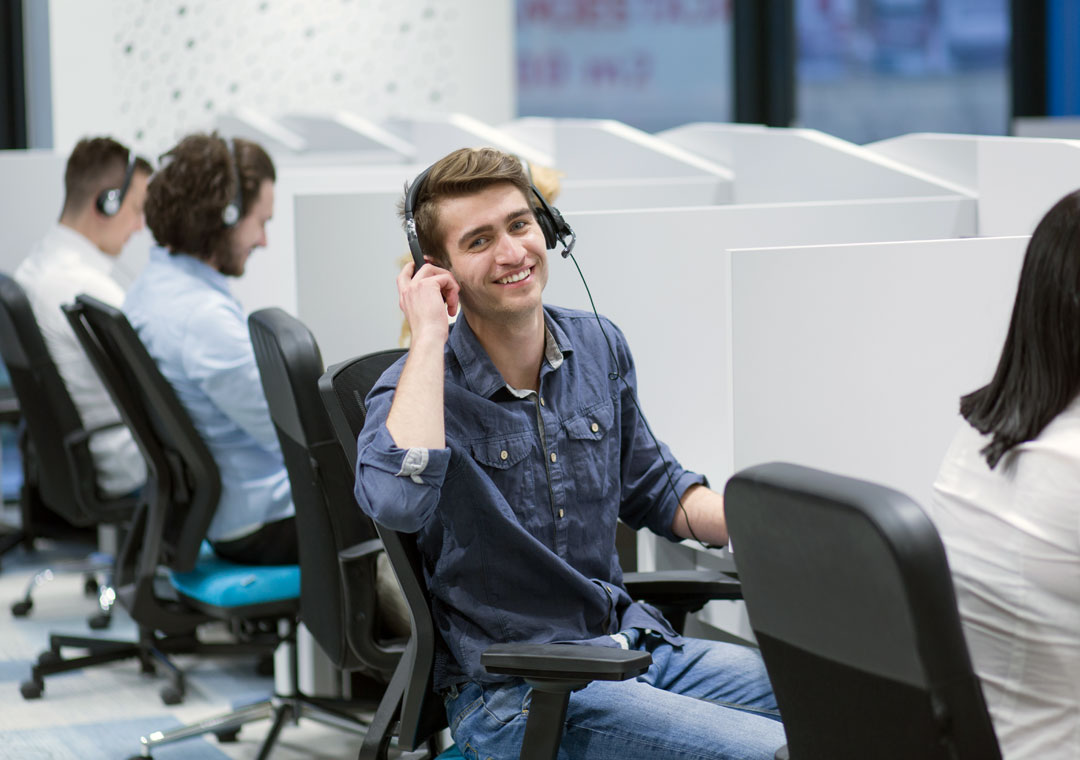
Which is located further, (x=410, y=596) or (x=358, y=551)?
(x=358, y=551)

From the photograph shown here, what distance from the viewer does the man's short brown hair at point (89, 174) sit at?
3549 millimetres

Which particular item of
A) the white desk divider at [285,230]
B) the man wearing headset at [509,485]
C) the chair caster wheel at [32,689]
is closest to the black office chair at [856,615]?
the man wearing headset at [509,485]

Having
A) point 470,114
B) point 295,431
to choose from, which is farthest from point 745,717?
point 470,114

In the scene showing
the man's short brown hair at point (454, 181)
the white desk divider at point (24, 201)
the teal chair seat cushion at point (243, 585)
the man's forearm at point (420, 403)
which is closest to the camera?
the man's forearm at point (420, 403)

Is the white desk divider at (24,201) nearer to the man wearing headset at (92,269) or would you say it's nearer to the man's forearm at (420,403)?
the man wearing headset at (92,269)

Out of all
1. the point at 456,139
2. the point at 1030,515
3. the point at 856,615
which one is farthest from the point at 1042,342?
the point at 456,139

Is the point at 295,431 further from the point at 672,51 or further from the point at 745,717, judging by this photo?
the point at 672,51

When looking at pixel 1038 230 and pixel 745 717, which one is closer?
pixel 1038 230

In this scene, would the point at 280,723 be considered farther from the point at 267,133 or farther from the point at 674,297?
the point at 267,133

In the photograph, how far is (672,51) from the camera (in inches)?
361

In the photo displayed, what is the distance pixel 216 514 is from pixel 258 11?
4.53 meters

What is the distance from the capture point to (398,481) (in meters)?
Result: 1.43

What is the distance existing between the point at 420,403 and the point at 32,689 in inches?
73.5

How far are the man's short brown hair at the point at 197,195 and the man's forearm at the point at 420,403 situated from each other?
1273 millimetres
